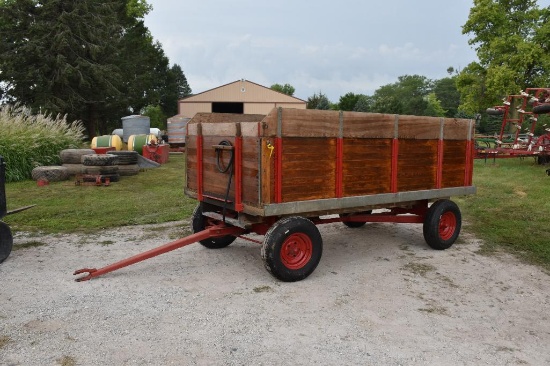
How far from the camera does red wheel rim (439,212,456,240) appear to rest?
279 inches

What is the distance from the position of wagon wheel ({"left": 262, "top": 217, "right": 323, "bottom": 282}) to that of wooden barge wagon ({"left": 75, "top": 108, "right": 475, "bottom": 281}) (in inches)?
0.5

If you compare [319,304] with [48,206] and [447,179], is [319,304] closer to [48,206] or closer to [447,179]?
[447,179]

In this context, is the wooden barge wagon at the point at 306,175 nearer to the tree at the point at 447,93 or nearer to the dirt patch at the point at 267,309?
the dirt patch at the point at 267,309

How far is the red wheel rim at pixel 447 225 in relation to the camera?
7.09 meters

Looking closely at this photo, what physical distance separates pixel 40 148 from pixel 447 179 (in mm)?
14006

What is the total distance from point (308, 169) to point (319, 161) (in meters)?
0.18

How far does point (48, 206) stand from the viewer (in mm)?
10031

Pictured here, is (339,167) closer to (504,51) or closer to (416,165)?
(416,165)

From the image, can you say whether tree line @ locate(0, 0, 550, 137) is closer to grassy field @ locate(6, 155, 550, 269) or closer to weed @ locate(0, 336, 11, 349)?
grassy field @ locate(6, 155, 550, 269)

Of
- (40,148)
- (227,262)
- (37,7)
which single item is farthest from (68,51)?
(227,262)

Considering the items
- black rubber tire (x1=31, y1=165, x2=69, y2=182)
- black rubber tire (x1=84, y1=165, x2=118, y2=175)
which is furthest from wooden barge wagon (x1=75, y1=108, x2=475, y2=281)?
black rubber tire (x1=31, y1=165, x2=69, y2=182)

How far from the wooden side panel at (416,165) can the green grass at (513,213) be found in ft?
4.95

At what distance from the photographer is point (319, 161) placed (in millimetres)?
5445

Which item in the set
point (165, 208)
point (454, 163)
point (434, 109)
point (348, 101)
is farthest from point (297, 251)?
point (434, 109)
